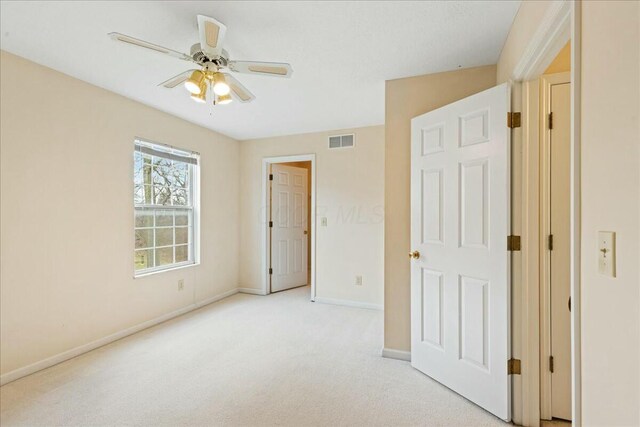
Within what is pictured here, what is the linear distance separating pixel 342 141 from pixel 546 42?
2.92 m

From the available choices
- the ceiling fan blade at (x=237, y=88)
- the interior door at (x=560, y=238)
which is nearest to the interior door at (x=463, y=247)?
the interior door at (x=560, y=238)

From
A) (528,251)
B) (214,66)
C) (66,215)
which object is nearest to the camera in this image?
(528,251)

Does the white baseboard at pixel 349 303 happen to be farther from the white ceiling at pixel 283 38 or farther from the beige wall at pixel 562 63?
the beige wall at pixel 562 63

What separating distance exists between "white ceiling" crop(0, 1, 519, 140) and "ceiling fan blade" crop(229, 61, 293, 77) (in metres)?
0.27

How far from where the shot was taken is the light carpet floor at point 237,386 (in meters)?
1.82

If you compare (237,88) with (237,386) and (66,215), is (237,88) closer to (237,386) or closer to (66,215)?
(66,215)

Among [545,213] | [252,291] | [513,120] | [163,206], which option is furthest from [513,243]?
[252,291]

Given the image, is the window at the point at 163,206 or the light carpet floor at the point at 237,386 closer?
the light carpet floor at the point at 237,386

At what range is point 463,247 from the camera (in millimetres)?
2041

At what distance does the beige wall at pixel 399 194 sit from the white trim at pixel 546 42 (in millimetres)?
842

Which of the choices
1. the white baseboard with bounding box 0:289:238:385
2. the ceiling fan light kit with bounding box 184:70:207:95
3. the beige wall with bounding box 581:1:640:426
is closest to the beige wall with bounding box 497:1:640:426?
the beige wall with bounding box 581:1:640:426

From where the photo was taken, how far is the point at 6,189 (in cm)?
216

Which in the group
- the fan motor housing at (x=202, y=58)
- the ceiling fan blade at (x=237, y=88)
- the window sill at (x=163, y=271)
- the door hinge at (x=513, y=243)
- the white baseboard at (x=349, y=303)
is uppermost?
the fan motor housing at (x=202, y=58)

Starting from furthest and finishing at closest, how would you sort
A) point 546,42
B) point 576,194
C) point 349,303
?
point 349,303 → point 546,42 → point 576,194
